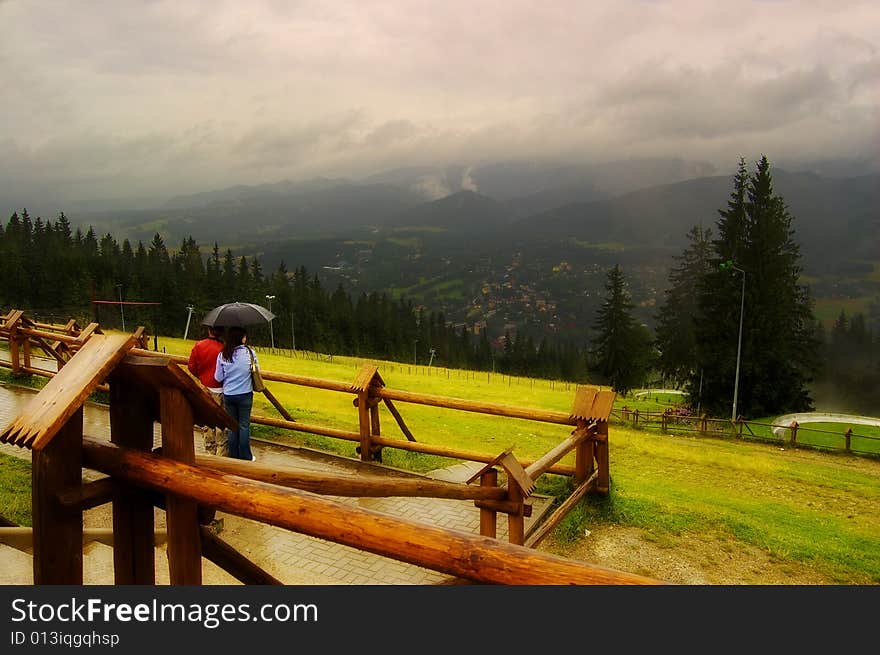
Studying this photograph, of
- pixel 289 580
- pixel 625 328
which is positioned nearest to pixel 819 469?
pixel 289 580

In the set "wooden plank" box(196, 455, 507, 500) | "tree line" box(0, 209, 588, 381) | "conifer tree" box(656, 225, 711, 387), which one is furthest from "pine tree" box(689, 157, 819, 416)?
"tree line" box(0, 209, 588, 381)

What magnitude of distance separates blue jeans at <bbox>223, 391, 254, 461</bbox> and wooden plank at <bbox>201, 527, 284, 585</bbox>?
413 cm

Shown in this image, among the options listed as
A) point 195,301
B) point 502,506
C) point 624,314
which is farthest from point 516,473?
point 195,301

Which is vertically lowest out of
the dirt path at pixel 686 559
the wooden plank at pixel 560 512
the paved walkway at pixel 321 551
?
the dirt path at pixel 686 559

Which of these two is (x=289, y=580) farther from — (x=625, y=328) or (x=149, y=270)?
(x=149, y=270)

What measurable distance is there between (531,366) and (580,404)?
97.1 metres

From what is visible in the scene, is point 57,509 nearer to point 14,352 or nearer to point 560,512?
point 560,512

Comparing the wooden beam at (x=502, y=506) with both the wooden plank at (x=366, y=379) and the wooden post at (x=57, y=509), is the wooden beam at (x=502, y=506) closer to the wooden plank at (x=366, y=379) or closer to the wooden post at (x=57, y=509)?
the wooden post at (x=57, y=509)

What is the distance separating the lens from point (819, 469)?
15445 millimetres

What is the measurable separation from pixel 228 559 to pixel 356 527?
87 cm

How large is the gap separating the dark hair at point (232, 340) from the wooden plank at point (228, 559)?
168 inches

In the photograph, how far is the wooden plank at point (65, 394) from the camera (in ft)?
6.76

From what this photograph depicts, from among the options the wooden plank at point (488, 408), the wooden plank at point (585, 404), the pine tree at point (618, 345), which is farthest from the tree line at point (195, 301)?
the wooden plank at point (585, 404)

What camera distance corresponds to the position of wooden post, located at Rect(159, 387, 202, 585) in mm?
2314
